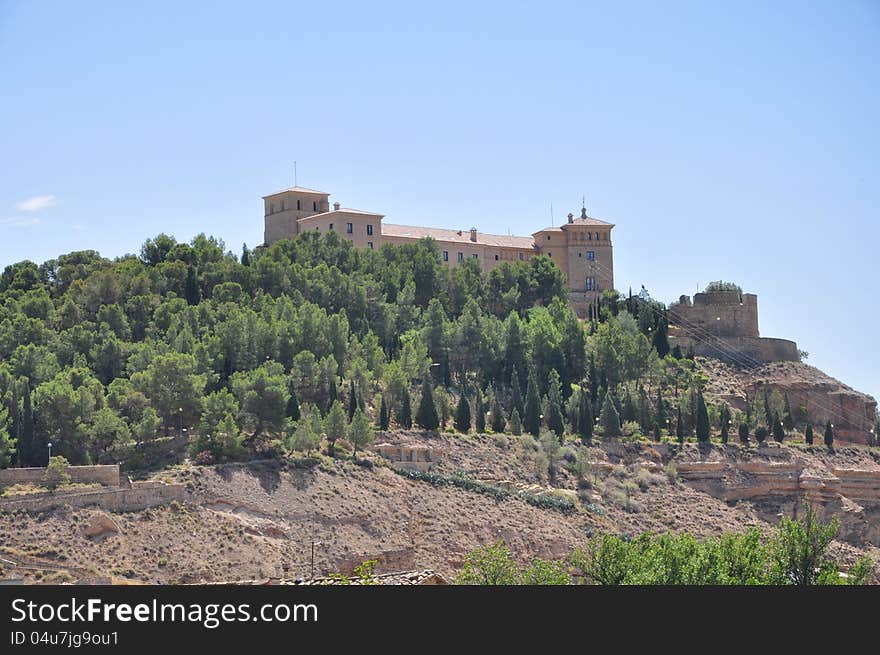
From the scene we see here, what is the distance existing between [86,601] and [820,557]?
30.9 metres

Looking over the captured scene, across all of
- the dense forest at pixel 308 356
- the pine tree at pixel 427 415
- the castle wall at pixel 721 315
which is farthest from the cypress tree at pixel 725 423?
the pine tree at pixel 427 415

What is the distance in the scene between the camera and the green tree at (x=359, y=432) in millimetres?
56125

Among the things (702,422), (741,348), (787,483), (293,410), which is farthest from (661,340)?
(293,410)

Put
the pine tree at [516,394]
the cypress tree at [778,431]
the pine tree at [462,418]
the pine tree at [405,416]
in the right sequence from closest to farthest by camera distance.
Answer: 1. the pine tree at [405,416]
2. the pine tree at [462,418]
3. the pine tree at [516,394]
4. the cypress tree at [778,431]

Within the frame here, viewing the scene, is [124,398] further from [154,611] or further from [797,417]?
[154,611]

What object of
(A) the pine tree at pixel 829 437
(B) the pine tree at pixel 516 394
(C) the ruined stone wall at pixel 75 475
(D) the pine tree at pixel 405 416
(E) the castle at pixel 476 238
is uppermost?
(E) the castle at pixel 476 238

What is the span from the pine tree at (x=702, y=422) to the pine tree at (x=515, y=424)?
8565 mm

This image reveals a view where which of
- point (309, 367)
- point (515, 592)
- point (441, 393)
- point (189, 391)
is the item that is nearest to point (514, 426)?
point (441, 393)

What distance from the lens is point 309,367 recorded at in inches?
2366

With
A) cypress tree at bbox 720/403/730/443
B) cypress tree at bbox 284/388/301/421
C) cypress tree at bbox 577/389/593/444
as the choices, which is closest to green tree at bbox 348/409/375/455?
cypress tree at bbox 284/388/301/421

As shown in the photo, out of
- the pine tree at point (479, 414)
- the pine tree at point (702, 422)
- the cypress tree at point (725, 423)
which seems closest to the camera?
the pine tree at point (479, 414)

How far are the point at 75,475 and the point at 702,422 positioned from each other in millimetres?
29626

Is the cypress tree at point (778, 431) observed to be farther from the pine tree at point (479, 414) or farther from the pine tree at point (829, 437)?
the pine tree at point (479, 414)

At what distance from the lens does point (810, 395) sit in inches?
2936
